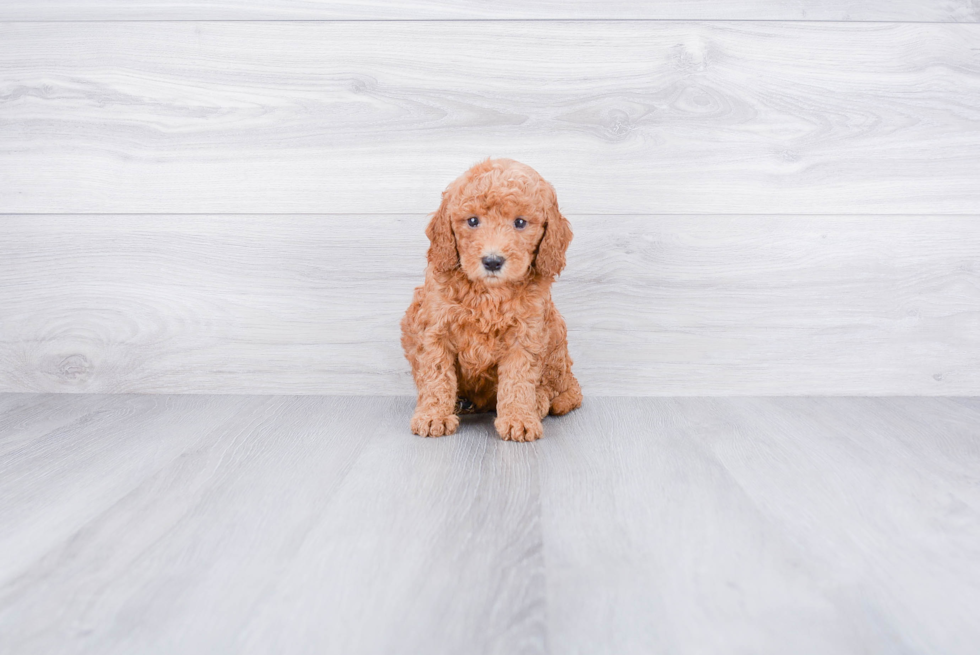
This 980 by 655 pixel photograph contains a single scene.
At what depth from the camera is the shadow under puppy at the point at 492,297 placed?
146cm

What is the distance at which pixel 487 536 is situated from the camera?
104cm

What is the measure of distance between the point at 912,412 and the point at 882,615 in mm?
1146

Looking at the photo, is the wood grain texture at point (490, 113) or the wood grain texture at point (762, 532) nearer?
the wood grain texture at point (762, 532)

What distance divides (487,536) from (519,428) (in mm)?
491

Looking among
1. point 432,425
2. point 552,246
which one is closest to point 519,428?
point 432,425

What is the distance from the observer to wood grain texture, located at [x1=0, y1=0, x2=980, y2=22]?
1.84 m

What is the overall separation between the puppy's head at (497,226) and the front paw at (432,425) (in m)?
0.33

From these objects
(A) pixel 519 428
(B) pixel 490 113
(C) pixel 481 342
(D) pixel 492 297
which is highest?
(B) pixel 490 113

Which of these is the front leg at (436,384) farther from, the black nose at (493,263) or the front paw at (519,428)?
the black nose at (493,263)

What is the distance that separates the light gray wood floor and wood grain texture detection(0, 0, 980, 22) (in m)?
1.09

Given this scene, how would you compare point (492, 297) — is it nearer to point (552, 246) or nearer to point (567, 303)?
point (552, 246)

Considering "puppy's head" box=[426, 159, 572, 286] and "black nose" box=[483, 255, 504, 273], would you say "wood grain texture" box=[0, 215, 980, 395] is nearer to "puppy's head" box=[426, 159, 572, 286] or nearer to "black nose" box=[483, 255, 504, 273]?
"puppy's head" box=[426, 159, 572, 286]

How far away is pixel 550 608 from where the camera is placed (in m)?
0.84

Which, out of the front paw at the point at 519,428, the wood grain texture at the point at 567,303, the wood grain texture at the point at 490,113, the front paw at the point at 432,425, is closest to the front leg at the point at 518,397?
the front paw at the point at 519,428
